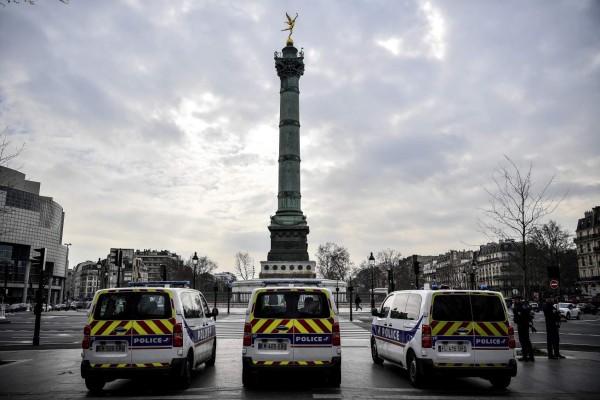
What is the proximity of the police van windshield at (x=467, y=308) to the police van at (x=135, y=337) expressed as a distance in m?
4.97

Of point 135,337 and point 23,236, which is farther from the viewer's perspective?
point 23,236

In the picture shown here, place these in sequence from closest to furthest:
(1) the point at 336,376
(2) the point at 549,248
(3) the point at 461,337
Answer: (3) the point at 461,337, (1) the point at 336,376, (2) the point at 549,248

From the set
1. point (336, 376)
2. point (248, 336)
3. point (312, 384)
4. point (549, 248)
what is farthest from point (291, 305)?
point (549, 248)

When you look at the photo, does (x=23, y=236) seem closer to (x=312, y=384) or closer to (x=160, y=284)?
(x=160, y=284)

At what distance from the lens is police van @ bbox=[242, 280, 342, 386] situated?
9406 millimetres

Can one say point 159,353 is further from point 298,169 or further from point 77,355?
point 298,169

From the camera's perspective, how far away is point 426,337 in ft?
31.4

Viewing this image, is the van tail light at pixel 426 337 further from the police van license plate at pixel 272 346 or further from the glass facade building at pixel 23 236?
the glass facade building at pixel 23 236

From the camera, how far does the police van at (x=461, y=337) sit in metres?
9.62

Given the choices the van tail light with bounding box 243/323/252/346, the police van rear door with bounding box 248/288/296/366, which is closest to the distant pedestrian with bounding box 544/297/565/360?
the police van rear door with bounding box 248/288/296/366

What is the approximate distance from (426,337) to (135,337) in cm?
549

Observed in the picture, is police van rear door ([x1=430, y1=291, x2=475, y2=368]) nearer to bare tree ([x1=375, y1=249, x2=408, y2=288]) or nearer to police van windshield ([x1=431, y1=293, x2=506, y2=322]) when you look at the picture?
police van windshield ([x1=431, y1=293, x2=506, y2=322])

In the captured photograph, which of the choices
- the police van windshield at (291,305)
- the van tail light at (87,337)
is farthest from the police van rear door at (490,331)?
the van tail light at (87,337)

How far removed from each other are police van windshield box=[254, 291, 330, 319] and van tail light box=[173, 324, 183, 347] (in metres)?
1.44
